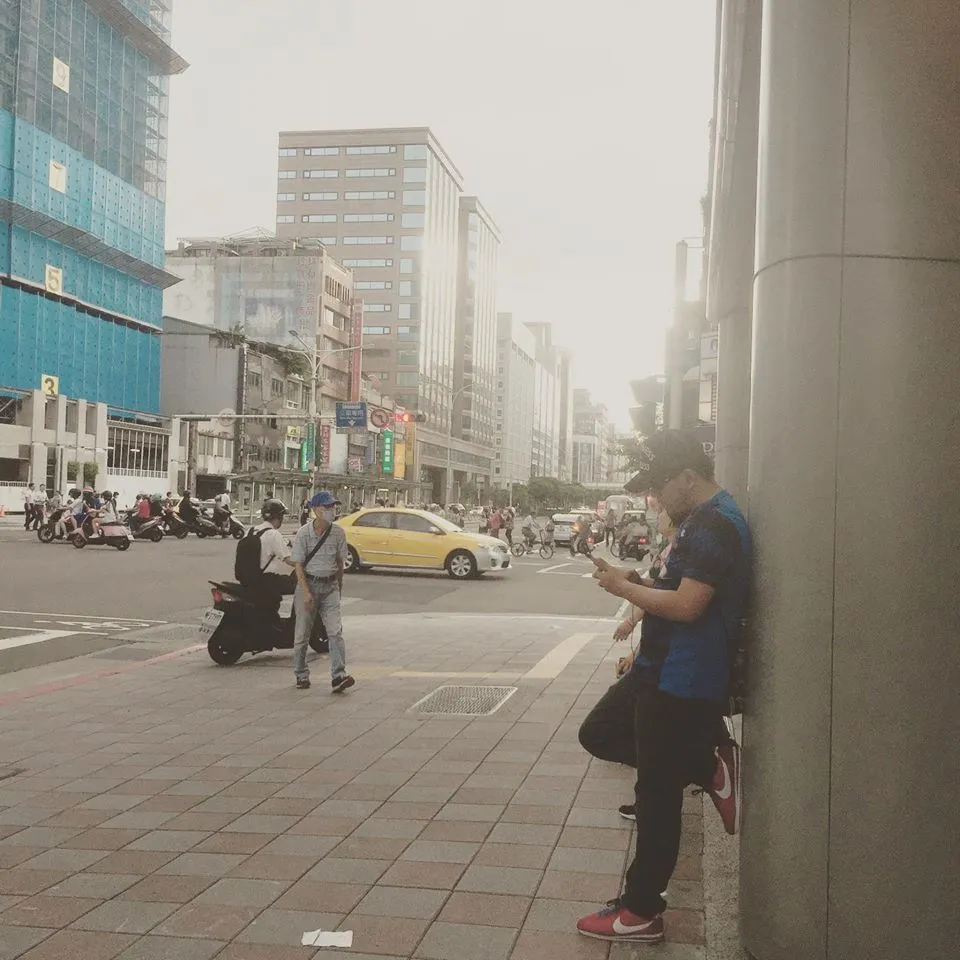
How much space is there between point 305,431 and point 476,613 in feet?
228

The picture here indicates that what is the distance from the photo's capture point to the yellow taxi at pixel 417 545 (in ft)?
77.7

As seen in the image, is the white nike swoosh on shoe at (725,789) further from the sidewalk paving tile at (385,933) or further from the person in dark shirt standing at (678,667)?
the sidewalk paving tile at (385,933)

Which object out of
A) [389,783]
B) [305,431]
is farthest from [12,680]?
[305,431]

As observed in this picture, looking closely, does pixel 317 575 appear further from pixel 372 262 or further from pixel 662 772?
pixel 372 262

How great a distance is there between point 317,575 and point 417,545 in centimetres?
1501

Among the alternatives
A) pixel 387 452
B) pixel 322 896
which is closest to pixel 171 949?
pixel 322 896

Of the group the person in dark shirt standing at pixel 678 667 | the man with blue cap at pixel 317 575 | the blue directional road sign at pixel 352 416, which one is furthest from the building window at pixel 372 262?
the person in dark shirt standing at pixel 678 667

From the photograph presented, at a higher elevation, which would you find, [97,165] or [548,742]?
[97,165]

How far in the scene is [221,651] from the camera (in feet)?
34.4

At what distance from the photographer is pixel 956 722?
3.01 m

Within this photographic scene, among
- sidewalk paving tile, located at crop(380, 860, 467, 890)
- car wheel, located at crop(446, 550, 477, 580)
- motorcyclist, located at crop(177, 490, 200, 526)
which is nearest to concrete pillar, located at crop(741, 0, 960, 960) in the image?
sidewalk paving tile, located at crop(380, 860, 467, 890)

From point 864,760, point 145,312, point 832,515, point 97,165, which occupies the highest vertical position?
point 97,165

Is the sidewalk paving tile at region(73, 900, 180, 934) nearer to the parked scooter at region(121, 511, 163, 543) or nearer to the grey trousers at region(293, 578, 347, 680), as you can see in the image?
the grey trousers at region(293, 578, 347, 680)

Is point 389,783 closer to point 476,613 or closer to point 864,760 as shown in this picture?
point 864,760
